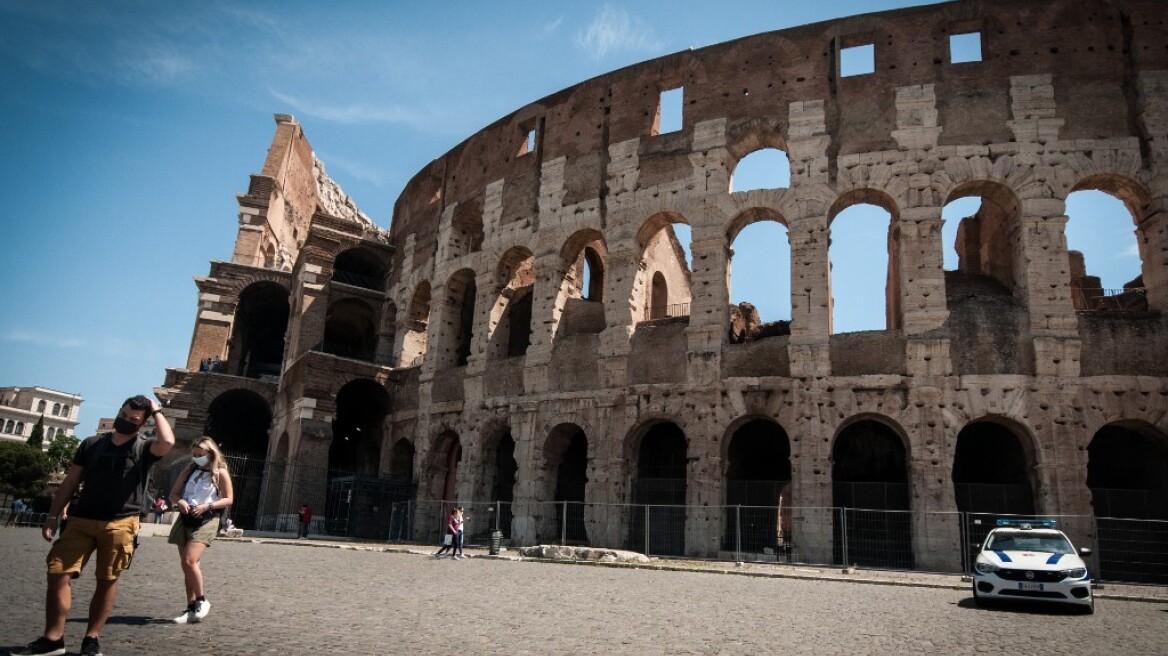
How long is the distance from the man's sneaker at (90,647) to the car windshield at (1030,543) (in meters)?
9.64

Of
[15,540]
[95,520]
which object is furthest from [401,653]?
[15,540]

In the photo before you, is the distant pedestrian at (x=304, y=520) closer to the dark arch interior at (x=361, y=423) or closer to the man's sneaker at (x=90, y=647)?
the dark arch interior at (x=361, y=423)

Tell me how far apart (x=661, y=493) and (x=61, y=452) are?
5454cm

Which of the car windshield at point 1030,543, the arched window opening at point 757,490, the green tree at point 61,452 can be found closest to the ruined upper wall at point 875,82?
the arched window opening at point 757,490

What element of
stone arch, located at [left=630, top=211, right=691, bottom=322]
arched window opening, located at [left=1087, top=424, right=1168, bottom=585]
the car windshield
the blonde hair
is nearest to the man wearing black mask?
the blonde hair

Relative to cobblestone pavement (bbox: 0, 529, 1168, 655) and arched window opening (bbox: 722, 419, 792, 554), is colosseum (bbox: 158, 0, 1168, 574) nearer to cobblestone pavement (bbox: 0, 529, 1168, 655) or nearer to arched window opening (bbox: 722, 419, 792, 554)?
arched window opening (bbox: 722, 419, 792, 554)

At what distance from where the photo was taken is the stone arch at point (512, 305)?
22250mm

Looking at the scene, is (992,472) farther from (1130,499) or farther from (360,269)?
(360,269)

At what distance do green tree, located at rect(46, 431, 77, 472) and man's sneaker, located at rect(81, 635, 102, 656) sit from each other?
54008mm

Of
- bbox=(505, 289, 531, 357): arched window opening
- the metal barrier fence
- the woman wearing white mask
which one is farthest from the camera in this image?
bbox=(505, 289, 531, 357): arched window opening

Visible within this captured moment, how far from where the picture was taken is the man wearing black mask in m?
4.48

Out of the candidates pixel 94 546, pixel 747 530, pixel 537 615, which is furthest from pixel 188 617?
pixel 747 530

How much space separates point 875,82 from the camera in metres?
18.3

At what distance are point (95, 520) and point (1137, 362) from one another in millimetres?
17564
